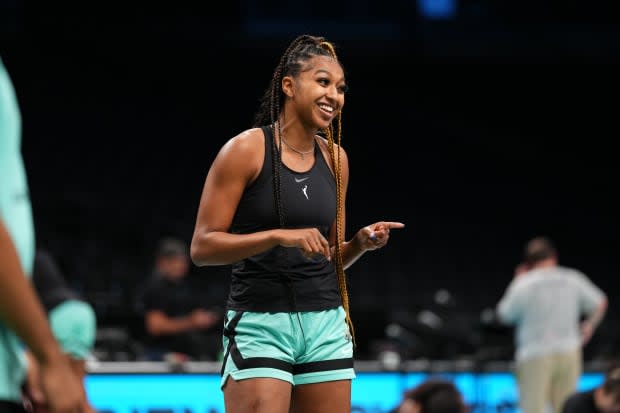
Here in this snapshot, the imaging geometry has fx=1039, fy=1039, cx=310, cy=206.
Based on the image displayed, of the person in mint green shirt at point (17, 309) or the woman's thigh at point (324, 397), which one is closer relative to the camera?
the person in mint green shirt at point (17, 309)

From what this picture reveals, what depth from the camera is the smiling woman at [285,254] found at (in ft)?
11.0

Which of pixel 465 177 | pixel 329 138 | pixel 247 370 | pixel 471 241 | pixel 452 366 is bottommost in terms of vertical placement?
pixel 247 370

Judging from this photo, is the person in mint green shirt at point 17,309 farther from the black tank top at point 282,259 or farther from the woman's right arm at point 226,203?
the black tank top at point 282,259

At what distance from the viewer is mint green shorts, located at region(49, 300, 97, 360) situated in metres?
3.15

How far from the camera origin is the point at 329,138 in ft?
12.2

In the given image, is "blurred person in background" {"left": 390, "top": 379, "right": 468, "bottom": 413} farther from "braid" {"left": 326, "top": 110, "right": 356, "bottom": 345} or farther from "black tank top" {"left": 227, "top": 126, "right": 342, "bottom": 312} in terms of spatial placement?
"black tank top" {"left": 227, "top": 126, "right": 342, "bottom": 312}

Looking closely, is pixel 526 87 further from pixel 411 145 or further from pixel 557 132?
pixel 411 145

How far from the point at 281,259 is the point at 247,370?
0.38m

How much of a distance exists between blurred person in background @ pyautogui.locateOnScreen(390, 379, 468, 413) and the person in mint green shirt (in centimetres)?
333

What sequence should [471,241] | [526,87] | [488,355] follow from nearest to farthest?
1. [488,355]
2. [471,241]
3. [526,87]

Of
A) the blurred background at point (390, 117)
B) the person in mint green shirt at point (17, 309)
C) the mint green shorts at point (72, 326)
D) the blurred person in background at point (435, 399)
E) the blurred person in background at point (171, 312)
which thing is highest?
the blurred background at point (390, 117)

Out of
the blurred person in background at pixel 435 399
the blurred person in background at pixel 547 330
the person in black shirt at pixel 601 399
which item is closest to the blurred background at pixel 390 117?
the blurred person in background at pixel 547 330

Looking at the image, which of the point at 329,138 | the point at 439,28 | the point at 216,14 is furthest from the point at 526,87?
the point at 329,138

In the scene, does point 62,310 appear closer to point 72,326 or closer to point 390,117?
point 72,326
